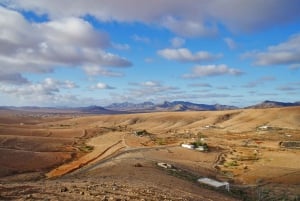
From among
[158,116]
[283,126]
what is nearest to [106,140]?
[283,126]

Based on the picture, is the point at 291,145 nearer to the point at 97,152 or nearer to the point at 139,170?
the point at 97,152

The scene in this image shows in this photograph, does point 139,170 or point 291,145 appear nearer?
point 139,170

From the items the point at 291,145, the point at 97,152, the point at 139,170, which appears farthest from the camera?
the point at 291,145

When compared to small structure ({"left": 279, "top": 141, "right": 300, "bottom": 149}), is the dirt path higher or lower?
lower

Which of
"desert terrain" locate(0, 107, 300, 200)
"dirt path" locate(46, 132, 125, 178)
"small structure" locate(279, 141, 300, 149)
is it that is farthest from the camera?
"small structure" locate(279, 141, 300, 149)

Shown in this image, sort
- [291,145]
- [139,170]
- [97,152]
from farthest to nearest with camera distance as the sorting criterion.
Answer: [291,145] < [97,152] < [139,170]

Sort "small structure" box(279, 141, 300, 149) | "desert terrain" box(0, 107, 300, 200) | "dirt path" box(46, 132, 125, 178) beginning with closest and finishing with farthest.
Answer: "desert terrain" box(0, 107, 300, 200) → "dirt path" box(46, 132, 125, 178) → "small structure" box(279, 141, 300, 149)

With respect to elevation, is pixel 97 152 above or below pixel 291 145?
below

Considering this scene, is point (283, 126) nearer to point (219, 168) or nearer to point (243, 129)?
point (243, 129)

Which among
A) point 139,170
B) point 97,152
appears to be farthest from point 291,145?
point 139,170

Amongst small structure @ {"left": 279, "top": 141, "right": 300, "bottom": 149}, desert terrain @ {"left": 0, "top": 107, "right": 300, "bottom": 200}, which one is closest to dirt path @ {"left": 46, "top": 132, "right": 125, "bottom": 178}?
desert terrain @ {"left": 0, "top": 107, "right": 300, "bottom": 200}

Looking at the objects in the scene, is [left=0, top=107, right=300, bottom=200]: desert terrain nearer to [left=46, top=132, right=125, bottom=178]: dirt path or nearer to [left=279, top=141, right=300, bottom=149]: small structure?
[left=279, top=141, right=300, bottom=149]: small structure
